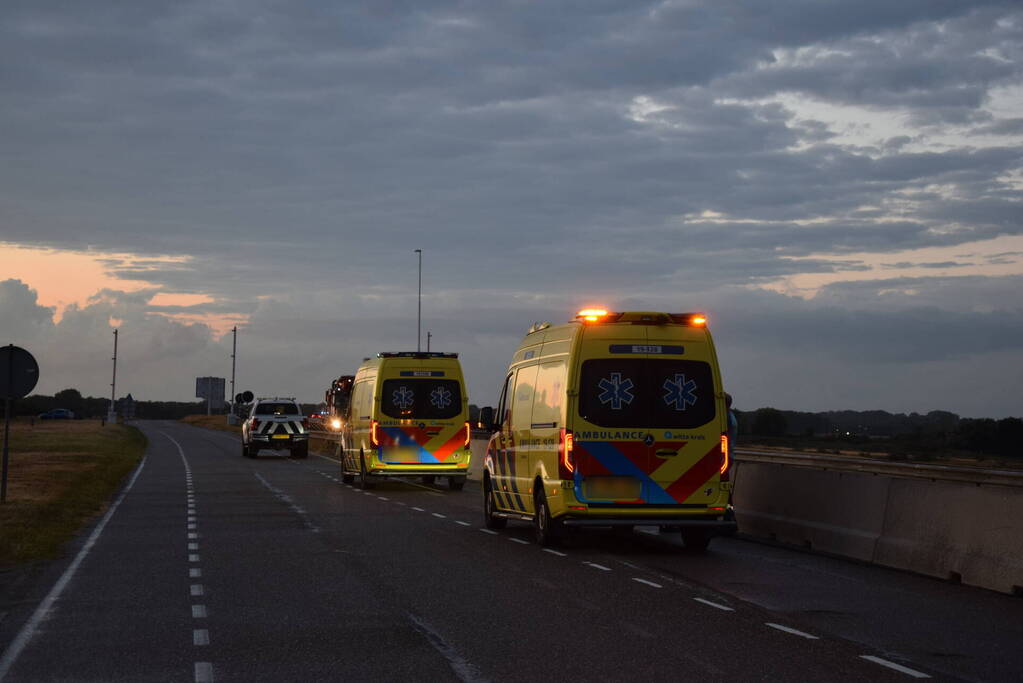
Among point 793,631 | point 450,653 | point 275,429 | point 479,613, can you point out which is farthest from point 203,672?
point 275,429

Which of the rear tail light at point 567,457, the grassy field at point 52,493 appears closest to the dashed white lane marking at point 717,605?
the rear tail light at point 567,457

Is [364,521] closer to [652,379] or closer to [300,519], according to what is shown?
[300,519]

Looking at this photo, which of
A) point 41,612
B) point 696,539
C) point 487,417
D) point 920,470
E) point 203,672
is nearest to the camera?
point 203,672

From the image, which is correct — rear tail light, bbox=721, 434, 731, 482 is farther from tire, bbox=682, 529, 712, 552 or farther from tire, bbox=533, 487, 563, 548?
tire, bbox=533, 487, 563, 548

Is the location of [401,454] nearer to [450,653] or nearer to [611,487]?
[611,487]

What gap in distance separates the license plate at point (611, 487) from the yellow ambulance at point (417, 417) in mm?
12836

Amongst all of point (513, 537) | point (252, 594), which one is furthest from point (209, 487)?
point (252, 594)

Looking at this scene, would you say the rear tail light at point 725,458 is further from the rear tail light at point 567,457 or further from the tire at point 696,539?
the rear tail light at point 567,457

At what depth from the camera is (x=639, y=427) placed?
1616 centimetres

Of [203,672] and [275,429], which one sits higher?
[275,429]

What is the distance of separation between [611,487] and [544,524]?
1.23 metres

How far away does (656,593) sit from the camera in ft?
41.4

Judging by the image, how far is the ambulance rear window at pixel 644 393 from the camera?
16.1 metres

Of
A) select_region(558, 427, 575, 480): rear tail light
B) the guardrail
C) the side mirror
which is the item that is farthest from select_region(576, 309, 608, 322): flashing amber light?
the guardrail
